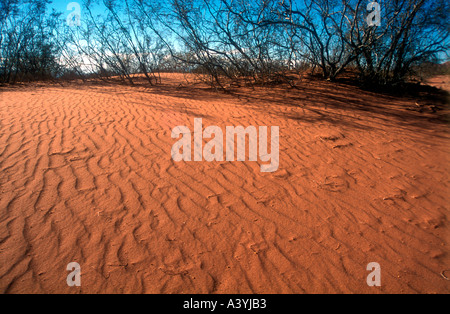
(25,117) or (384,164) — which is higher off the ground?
(25,117)

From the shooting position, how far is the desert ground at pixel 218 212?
1956 mm

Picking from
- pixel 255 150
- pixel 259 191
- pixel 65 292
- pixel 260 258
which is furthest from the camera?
pixel 255 150

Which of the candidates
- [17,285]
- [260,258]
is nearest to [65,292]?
[17,285]

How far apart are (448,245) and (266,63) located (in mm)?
7881

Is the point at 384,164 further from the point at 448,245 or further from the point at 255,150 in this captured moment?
the point at 255,150

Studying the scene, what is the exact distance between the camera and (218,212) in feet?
8.70

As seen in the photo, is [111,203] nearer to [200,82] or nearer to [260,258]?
[260,258]

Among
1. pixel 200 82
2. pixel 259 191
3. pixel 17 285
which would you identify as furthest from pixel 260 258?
pixel 200 82

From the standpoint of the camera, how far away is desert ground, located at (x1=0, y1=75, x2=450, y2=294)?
1.96m

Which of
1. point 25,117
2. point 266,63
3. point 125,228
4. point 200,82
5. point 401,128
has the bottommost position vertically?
point 125,228

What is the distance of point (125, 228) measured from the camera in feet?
7.84

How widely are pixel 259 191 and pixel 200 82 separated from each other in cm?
796

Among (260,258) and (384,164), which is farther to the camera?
(384,164)

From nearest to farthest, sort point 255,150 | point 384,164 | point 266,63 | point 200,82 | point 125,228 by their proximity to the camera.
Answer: point 125,228 → point 384,164 → point 255,150 → point 266,63 → point 200,82
